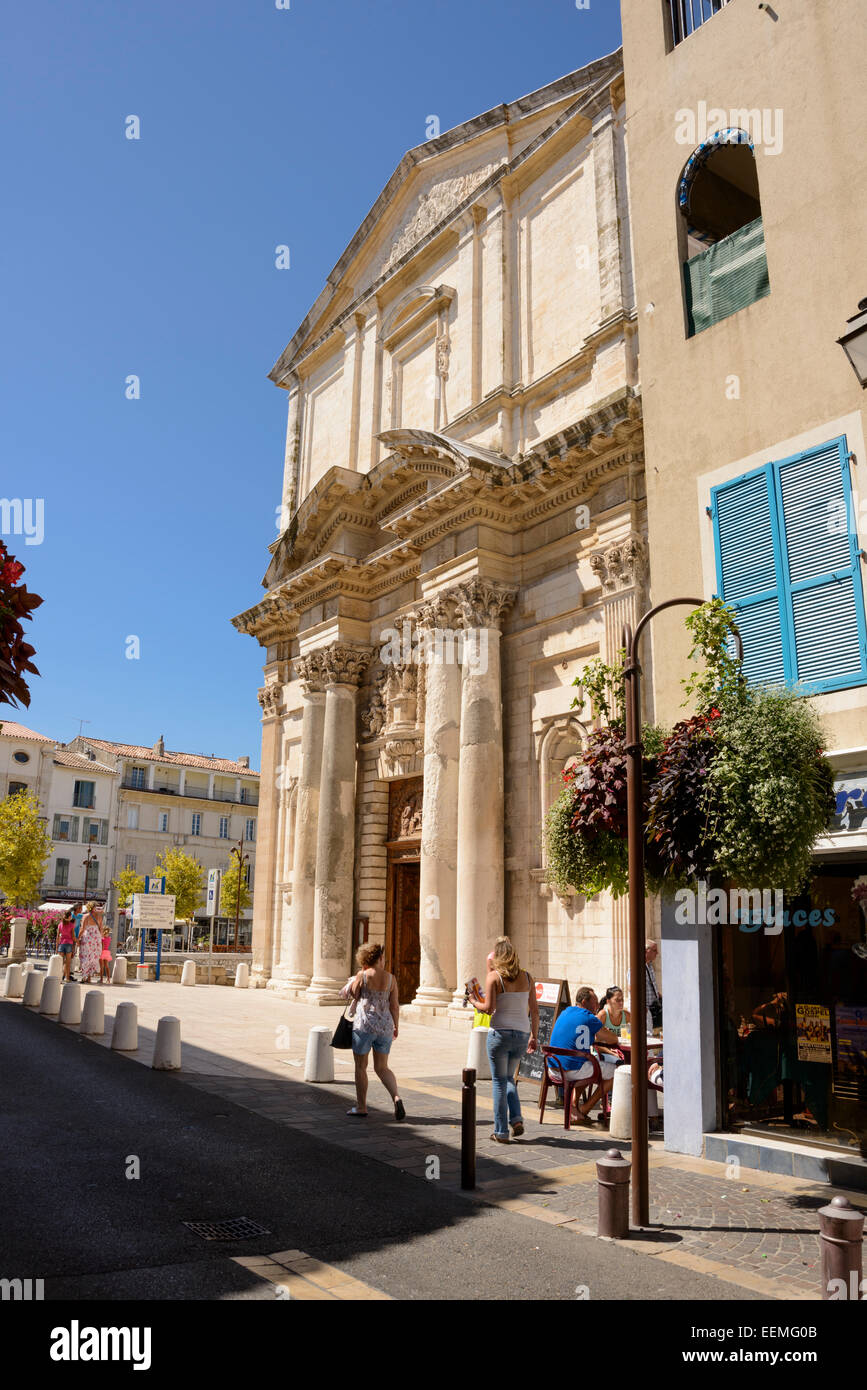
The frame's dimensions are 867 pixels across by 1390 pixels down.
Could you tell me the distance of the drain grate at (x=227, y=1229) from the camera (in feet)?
19.7

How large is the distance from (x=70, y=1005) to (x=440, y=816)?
23.9 ft

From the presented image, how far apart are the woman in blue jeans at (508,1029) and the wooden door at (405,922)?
12.2m

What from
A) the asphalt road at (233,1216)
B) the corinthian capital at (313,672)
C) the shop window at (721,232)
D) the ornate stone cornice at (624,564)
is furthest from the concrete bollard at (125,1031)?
the shop window at (721,232)

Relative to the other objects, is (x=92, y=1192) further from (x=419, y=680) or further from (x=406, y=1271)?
(x=419, y=680)

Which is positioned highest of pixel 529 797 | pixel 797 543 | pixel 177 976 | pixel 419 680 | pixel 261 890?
pixel 419 680

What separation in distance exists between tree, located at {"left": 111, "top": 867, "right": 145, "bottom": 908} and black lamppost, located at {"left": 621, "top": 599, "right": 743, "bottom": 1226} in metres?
56.7

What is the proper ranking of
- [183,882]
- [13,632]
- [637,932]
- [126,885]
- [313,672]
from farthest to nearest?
[126,885]
[183,882]
[313,672]
[637,932]
[13,632]

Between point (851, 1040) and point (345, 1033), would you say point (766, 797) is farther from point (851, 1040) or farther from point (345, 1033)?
point (345, 1033)

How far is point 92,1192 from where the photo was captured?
6.82 metres

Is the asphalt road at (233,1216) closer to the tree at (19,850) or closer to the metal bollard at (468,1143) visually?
the metal bollard at (468,1143)

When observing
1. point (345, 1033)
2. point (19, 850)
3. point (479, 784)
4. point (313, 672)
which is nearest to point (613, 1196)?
point (345, 1033)

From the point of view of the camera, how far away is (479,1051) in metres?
12.3
